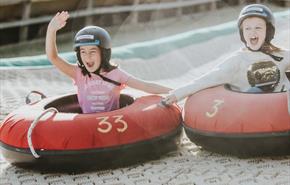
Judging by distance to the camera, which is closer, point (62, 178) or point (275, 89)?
point (62, 178)

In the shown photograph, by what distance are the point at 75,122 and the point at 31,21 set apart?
5163mm

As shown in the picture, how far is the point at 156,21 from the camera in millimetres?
8586

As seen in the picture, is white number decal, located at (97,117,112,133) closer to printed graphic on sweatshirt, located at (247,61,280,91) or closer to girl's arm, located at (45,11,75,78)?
girl's arm, located at (45,11,75,78)

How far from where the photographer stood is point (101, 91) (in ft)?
8.77

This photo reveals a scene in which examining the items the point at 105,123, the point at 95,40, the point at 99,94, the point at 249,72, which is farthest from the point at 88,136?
the point at 249,72

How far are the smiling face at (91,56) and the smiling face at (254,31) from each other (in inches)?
25.9

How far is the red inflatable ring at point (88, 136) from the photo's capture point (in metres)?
2.37

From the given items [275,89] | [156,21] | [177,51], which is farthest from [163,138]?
[156,21]

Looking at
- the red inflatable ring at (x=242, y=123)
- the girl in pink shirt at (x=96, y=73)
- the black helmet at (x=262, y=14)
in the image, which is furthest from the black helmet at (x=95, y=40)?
the black helmet at (x=262, y=14)

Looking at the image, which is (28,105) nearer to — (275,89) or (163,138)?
(163,138)

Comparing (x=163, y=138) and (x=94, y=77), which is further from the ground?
(x=94, y=77)

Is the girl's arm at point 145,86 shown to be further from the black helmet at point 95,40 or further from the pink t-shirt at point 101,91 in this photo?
the black helmet at point 95,40

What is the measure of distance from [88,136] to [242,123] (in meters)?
0.62

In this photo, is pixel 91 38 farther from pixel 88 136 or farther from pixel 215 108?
pixel 215 108
